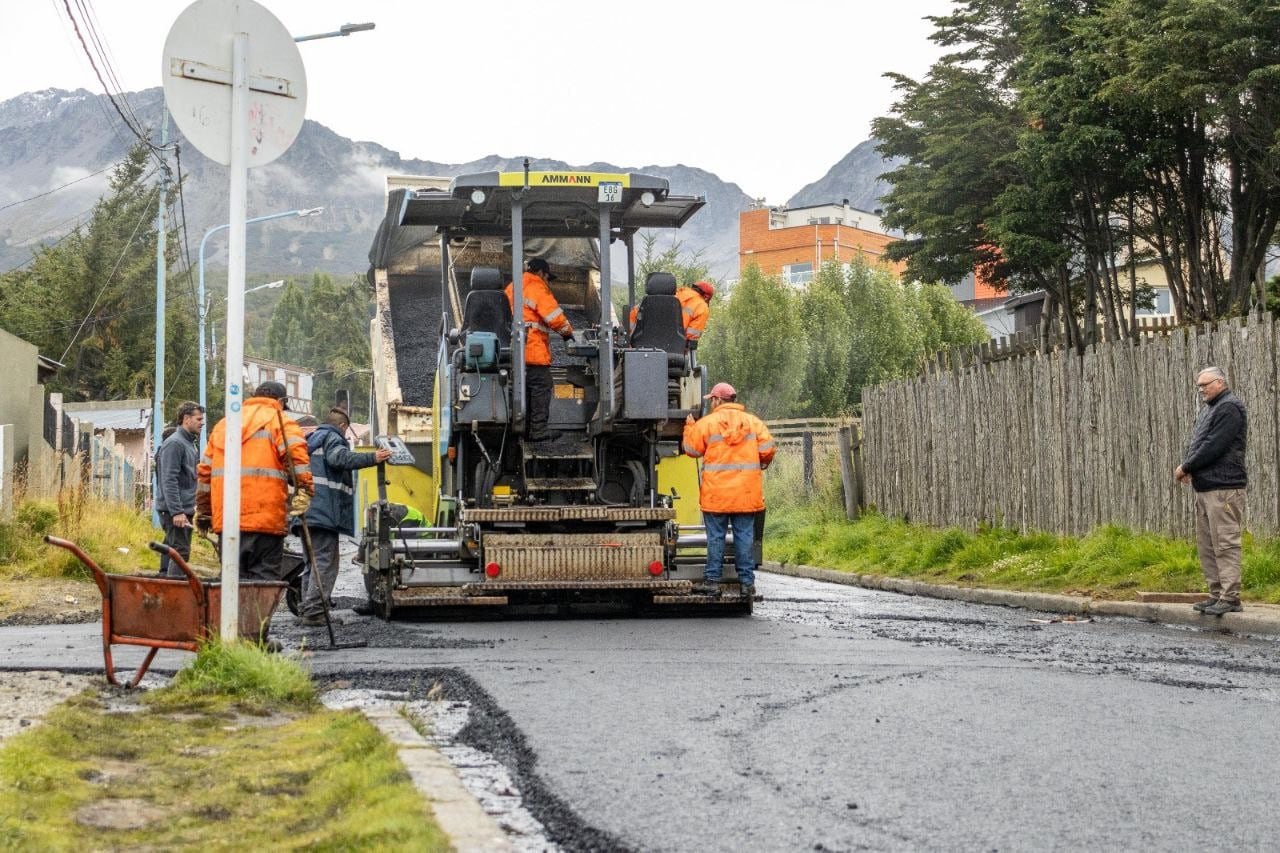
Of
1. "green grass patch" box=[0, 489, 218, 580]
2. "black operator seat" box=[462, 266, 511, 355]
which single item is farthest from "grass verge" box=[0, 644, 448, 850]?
"green grass patch" box=[0, 489, 218, 580]

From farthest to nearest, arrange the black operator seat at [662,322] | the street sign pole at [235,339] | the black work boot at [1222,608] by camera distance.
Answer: the black operator seat at [662,322]
the black work boot at [1222,608]
the street sign pole at [235,339]

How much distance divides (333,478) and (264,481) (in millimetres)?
2669

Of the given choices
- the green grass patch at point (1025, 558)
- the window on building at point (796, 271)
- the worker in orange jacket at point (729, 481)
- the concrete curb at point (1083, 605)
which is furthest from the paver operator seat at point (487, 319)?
the window on building at point (796, 271)

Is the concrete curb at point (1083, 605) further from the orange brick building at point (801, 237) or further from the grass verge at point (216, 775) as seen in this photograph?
the orange brick building at point (801, 237)

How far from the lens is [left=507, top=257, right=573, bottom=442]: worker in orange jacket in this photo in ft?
36.3

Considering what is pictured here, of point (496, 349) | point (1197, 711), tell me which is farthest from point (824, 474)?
point (1197, 711)

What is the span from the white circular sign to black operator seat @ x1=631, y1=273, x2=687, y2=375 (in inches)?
172

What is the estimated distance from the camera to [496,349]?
10914 mm

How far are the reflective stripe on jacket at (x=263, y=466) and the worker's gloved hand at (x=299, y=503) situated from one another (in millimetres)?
39

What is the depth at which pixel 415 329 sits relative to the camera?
16.4 metres

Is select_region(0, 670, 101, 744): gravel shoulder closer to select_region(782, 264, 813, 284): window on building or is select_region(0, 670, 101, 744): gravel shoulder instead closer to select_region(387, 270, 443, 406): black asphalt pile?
select_region(387, 270, 443, 406): black asphalt pile

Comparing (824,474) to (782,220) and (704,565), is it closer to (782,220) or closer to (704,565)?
(704,565)

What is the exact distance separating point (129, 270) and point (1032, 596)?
1457 inches

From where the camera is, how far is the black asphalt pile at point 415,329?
1568cm
